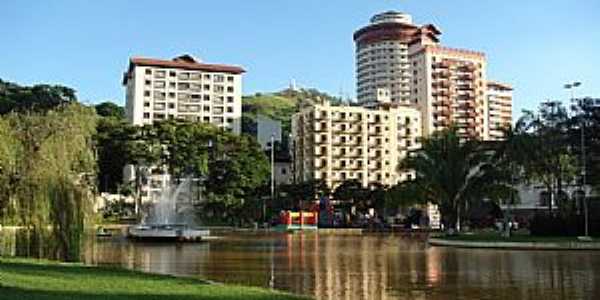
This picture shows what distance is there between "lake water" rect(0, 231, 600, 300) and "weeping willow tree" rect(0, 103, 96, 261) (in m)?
1.15

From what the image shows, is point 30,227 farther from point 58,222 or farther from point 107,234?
point 107,234

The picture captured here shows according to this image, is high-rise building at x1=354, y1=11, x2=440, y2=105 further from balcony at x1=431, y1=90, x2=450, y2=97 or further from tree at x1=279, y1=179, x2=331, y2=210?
tree at x1=279, y1=179, x2=331, y2=210

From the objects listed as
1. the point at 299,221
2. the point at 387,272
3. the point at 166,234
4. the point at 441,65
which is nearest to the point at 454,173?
the point at 166,234

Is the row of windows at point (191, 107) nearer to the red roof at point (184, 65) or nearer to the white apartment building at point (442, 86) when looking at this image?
the red roof at point (184, 65)

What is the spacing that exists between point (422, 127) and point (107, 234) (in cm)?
9596

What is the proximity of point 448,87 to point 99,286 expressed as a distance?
439 feet

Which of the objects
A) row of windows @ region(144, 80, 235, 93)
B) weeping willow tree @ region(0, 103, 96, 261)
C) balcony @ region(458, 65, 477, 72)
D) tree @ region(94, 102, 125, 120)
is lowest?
weeping willow tree @ region(0, 103, 96, 261)

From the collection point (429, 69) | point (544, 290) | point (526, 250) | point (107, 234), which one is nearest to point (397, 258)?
point (526, 250)

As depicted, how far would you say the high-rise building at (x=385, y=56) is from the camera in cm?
16588

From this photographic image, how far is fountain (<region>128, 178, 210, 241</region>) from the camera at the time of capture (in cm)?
4616

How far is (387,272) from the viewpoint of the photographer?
22.7 meters

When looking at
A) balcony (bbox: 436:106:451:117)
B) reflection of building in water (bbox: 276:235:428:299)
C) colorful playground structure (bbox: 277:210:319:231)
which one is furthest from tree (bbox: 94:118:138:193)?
balcony (bbox: 436:106:451:117)

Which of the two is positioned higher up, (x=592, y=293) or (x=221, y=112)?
(x=221, y=112)

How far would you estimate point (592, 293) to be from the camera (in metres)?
16.7
